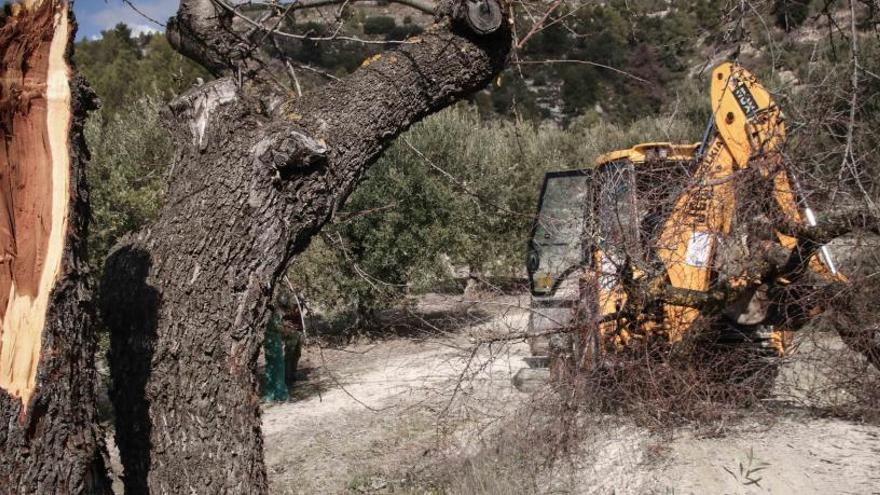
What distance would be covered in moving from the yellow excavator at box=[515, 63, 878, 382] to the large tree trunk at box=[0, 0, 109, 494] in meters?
3.97

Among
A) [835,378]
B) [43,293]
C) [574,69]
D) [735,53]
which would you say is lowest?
[835,378]

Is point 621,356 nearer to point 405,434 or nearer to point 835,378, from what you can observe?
point 835,378

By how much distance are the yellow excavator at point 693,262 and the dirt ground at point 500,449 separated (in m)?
0.57

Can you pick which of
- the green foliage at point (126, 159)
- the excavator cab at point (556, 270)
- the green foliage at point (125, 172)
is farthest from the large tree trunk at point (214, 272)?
the green foliage at point (125, 172)

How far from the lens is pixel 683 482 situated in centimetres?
525

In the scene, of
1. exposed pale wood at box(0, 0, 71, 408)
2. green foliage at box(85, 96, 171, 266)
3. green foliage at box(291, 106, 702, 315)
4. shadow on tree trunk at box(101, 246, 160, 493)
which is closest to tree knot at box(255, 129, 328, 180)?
shadow on tree trunk at box(101, 246, 160, 493)

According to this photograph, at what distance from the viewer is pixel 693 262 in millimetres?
6363

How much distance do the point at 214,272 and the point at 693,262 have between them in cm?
441

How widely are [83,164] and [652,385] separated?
438 centimetres

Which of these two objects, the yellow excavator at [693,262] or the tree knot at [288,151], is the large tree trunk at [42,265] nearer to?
the tree knot at [288,151]

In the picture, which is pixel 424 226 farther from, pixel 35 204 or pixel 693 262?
pixel 35 204

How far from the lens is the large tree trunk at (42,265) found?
239 centimetres

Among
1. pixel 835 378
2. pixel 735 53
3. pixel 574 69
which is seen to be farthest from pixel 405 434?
pixel 574 69

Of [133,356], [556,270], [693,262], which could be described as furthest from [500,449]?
[133,356]
